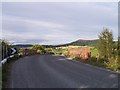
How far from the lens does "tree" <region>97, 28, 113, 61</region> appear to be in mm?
41562

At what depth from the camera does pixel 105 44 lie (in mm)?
42094

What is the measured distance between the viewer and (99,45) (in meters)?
42.3

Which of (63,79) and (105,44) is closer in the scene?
(63,79)

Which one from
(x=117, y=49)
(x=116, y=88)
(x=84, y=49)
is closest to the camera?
(x=116, y=88)

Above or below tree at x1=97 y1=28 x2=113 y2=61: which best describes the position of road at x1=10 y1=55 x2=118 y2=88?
below

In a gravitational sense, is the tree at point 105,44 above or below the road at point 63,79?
above

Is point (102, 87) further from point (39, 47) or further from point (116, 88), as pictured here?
point (39, 47)

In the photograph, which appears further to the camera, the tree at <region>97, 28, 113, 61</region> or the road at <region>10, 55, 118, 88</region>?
the tree at <region>97, 28, 113, 61</region>

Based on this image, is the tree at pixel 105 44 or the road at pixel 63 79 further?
the tree at pixel 105 44

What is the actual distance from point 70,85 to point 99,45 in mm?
25543

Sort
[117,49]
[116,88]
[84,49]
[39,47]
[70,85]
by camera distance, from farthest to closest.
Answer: [39,47] < [84,49] < [117,49] < [70,85] < [116,88]

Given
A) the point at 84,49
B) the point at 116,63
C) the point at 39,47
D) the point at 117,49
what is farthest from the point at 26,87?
the point at 39,47

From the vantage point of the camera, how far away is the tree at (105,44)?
136 feet

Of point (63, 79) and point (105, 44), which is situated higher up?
point (105, 44)
